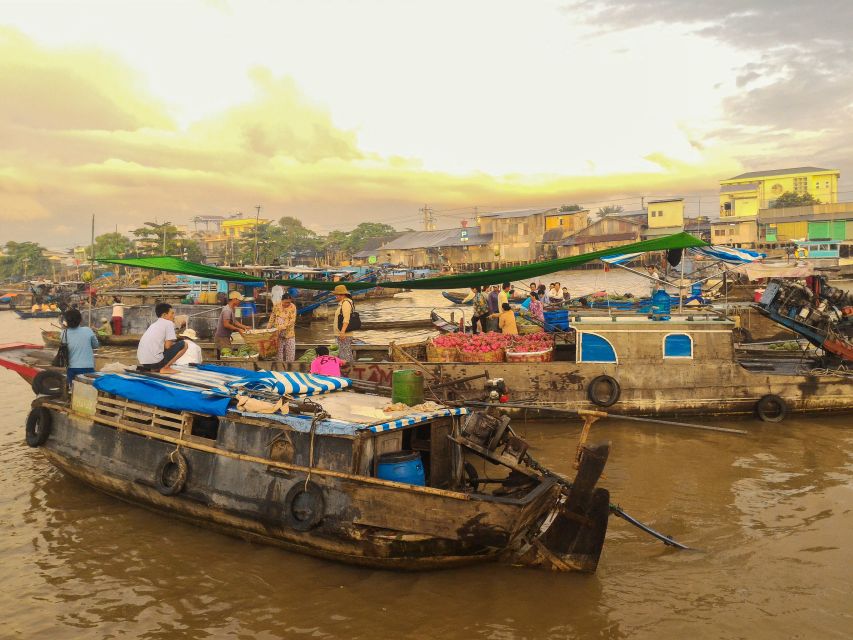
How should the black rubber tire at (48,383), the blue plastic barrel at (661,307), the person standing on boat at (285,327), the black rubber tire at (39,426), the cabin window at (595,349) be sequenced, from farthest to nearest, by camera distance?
the person standing on boat at (285,327) → the blue plastic barrel at (661,307) → the cabin window at (595,349) → the black rubber tire at (48,383) → the black rubber tire at (39,426)

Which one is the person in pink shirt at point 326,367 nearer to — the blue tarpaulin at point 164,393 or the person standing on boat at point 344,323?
the person standing on boat at point 344,323

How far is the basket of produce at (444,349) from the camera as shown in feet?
41.9

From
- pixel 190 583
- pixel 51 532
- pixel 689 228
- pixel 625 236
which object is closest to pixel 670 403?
pixel 190 583

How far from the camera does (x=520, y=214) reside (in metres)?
69.8

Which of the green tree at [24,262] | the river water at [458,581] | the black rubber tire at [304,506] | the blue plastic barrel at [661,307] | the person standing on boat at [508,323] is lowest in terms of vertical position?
the river water at [458,581]

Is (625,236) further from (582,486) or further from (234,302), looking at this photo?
(582,486)

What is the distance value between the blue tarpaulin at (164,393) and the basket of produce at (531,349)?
640 centimetres

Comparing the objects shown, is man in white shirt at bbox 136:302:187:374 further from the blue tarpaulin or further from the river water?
the river water

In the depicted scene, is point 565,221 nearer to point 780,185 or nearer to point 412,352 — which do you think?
point 780,185

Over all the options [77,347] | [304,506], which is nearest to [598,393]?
[304,506]

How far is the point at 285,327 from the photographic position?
44.1 feet

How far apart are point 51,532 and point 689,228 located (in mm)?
71875

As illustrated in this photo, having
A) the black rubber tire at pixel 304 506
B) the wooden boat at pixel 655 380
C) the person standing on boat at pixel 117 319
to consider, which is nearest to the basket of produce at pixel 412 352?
the wooden boat at pixel 655 380

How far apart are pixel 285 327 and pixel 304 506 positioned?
7238 millimetres
